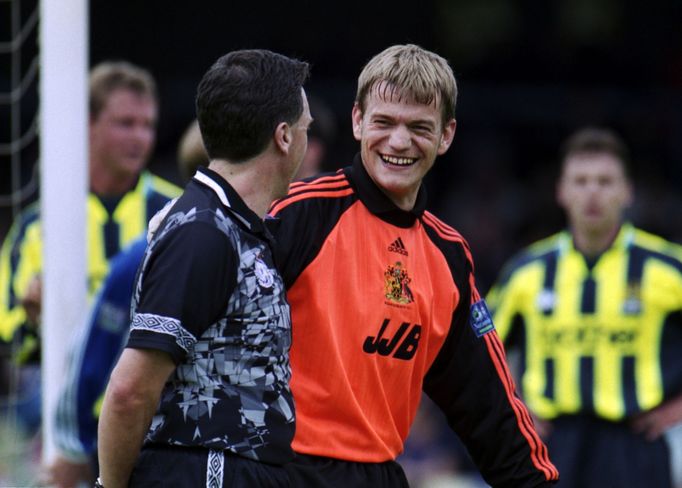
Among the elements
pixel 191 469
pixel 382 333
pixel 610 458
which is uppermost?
pixel 382 333

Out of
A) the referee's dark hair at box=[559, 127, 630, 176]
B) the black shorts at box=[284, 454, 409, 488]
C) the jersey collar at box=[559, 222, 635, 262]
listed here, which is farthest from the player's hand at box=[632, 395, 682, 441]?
the black shorts at box=[284, 454, 409, 488]

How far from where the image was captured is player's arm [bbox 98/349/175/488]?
267cm

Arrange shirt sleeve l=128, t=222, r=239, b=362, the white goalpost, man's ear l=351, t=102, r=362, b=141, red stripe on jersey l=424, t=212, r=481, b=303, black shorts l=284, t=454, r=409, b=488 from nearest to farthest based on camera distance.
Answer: shirt sleeve l=128, t=222, r=239, b=362
black shorts l=284, t=454, r=409, b=488
man's ear l=351, t=102, r=362, b=141
red stripe on jersey l=424, t=212, r=481, b=303
the white goalpost

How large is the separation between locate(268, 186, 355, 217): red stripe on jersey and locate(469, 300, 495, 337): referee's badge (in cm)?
52

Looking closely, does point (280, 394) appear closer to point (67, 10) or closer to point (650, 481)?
point (67, 10)

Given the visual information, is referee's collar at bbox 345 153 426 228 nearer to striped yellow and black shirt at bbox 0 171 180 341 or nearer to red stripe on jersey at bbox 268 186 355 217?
red stripe on jersey at bbox 268 186 355 217

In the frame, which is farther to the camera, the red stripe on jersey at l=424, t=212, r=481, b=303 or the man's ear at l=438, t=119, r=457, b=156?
the red stripe on jersey at l=424, t=212, r=481, b=303

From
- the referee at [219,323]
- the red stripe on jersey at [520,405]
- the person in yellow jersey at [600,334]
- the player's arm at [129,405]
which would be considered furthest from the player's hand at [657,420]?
the player's arm at [129,405]

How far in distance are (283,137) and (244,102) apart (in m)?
0.13

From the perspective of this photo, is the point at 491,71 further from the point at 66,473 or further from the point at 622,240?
the point at 66,473

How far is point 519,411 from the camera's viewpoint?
152 inches

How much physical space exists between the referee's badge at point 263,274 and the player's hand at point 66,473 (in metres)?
1.74

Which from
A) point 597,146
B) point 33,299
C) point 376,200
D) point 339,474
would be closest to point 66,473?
point 33,299

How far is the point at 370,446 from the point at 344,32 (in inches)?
359
